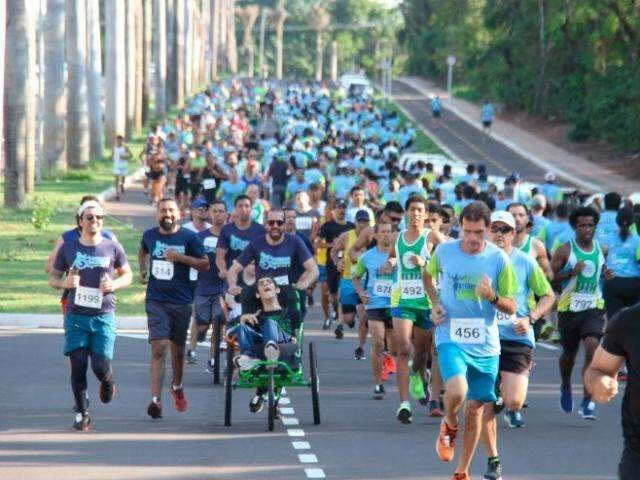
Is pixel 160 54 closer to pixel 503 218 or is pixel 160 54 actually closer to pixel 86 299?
pixel 86 299

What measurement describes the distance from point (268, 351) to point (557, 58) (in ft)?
235

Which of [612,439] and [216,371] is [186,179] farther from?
[612,439]

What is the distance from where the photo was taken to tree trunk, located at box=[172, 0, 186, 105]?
9875 cm

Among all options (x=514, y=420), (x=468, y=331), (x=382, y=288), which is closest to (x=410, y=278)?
(x=382, y=288)

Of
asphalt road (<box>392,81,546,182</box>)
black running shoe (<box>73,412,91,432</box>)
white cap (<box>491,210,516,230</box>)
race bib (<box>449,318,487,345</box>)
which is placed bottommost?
asphalt road (<box>392,81,546,182</box>)

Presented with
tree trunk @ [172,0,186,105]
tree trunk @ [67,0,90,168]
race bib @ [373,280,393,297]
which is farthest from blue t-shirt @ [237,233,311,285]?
tree trunk @ [172,0,186,105]

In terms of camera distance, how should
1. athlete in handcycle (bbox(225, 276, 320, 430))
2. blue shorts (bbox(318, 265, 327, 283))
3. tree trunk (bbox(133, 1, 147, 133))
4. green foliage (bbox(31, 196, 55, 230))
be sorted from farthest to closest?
tree trunk (bbox(133, 1, 147, 133))
green foliage (bbox(31, 196, 55, 230))
blue shorts (bbox(318, 265, 327, 283))
athlete in handcycle (bbox(225, 276, 320, 430))

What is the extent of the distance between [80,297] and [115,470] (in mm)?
2155

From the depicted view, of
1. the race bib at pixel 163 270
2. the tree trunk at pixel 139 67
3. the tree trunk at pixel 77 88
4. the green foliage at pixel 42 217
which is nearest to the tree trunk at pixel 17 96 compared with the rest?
the green foliage at pixel 42 217

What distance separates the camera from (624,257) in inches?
737

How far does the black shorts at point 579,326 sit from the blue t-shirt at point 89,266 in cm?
411

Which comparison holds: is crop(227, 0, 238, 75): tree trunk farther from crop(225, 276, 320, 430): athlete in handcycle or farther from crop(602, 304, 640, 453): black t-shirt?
crop(602, 304, 640, 453): black t-shirt

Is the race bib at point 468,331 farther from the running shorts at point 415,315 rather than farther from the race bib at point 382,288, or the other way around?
the race bib at point 382,288

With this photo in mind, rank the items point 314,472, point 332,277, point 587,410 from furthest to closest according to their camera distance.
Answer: point 332,277 → point 587,410 → point 314,472
